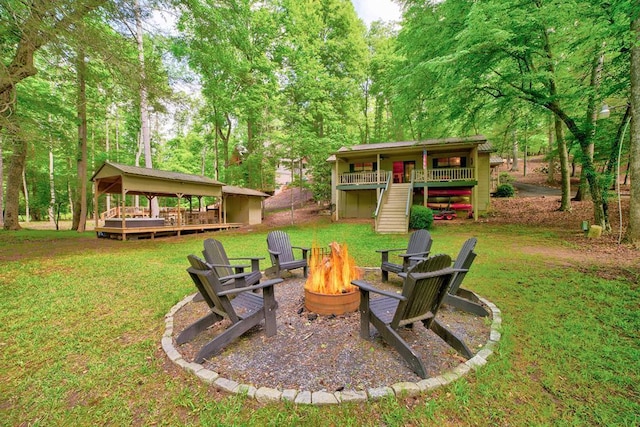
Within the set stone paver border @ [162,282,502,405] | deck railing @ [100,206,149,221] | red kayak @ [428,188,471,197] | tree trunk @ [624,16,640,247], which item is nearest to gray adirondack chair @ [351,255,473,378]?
stone paver border @ [162,282,502,405]

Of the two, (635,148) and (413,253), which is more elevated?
(635,148)

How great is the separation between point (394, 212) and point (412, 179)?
3.07m

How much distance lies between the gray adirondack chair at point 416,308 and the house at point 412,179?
9782mm

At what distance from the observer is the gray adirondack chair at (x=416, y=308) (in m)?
2.45

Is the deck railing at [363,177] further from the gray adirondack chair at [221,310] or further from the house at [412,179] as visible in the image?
the gray adirondack chair at [221,310]

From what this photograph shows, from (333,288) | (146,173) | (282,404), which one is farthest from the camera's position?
(146,173)

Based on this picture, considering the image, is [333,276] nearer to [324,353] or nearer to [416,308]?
[324,353]

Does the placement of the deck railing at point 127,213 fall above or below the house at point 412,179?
below

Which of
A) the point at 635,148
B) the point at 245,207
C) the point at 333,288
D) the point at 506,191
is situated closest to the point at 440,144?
the point at 635,148

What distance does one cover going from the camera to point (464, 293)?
4.14 meters

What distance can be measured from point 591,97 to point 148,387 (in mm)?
14764

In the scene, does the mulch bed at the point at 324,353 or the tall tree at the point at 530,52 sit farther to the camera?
the tall tree at the point at 530,52

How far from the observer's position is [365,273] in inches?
227

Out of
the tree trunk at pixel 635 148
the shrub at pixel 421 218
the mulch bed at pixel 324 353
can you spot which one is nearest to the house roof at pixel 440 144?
the shrub at pixel 421 218
